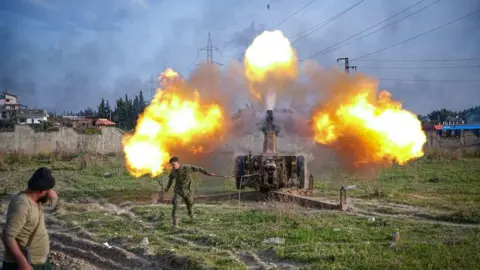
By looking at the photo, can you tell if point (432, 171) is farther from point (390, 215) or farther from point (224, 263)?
point (224, 263)

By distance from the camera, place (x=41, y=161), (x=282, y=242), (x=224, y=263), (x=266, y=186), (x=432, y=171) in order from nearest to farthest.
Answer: (x=224, y=263) → (x=282, y=242) → (x=266, y=186) → (x=432, y=171) → (x=41, y=161)

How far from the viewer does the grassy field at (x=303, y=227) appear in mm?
10094

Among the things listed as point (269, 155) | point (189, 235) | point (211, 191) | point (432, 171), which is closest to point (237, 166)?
point (269, 155)

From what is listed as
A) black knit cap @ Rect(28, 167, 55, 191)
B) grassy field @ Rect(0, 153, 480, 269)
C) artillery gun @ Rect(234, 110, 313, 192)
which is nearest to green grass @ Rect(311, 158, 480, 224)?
grassy field @ Rect(0, 153, 480, 269)

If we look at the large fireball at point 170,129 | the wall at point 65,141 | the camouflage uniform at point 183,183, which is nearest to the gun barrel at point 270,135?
the large fireball at point 170,129

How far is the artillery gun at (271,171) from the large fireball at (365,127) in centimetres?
265

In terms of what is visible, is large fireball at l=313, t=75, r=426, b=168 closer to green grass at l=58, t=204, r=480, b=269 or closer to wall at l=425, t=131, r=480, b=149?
green grass at l=58, t=204, r=480, b=269

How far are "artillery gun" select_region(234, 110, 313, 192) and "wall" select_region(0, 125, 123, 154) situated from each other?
86.0 ft

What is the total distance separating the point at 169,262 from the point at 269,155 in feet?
34.8

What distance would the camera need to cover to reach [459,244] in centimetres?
1092

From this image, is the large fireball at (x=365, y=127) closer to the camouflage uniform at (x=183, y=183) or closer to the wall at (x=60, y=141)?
the camouflage uniform at (x=183, y=183)

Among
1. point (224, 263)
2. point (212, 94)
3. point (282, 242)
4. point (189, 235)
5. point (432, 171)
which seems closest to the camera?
point (224, 263)

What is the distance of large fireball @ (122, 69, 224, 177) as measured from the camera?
69.7ft

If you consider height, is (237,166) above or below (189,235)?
above
